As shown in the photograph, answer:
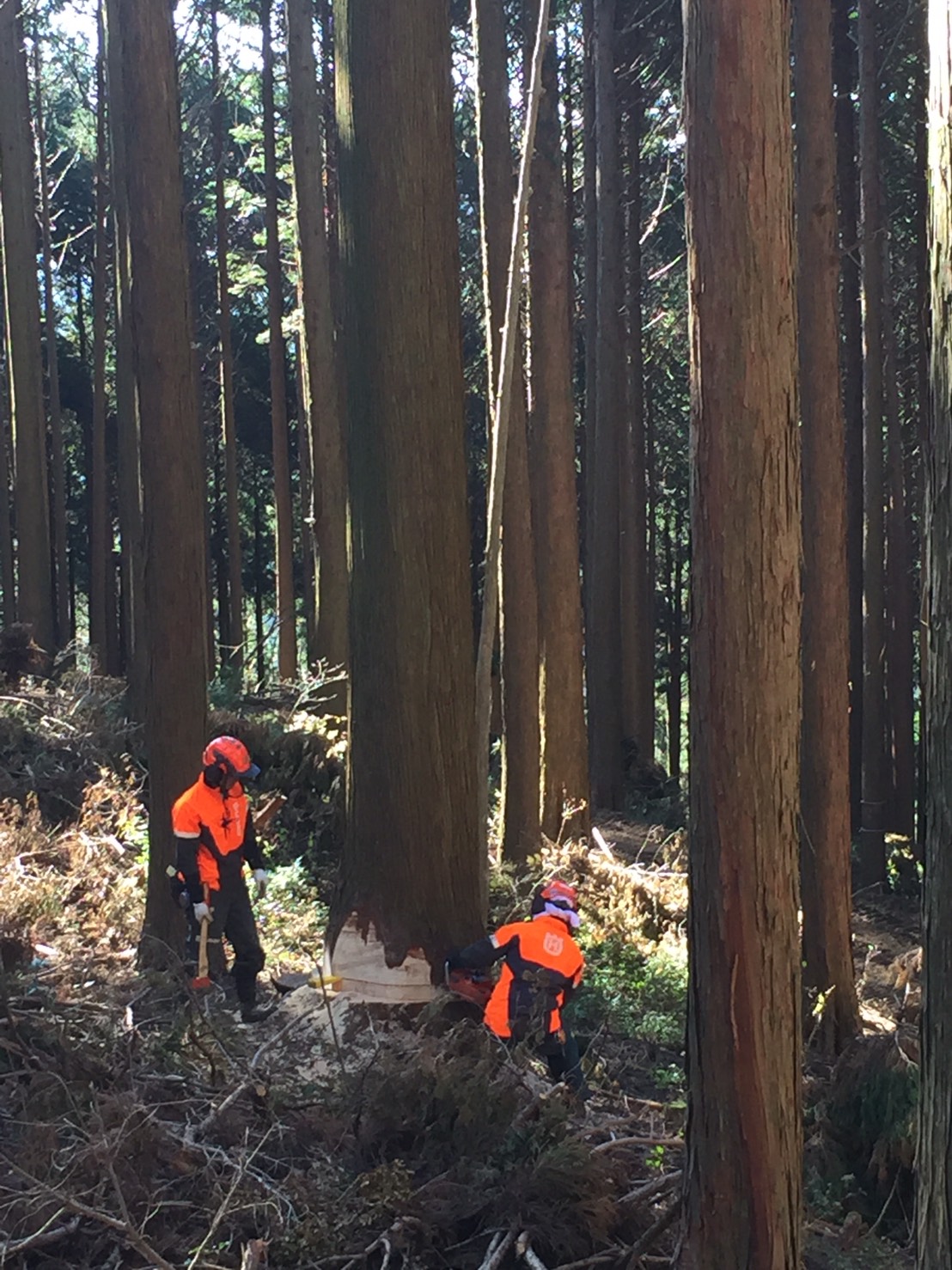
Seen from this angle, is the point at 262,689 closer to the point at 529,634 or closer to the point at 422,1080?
the point at 529,634

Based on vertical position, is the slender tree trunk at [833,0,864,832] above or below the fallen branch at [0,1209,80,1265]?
above

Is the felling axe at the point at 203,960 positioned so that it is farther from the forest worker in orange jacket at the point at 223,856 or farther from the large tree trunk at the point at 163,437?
the large tree trunk at the point at 163,437

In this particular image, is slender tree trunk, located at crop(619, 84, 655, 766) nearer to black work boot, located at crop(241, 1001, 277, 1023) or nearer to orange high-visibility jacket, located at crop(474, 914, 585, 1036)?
black work boot, located at crop(241, 1001, 277, 1023)

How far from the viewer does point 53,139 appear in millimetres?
32188

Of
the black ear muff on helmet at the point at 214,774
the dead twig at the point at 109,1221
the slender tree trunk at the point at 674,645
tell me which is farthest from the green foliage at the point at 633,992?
the slender tree trunk at the point at 674,645

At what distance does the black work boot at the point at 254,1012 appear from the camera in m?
7.72

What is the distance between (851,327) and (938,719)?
633 inches

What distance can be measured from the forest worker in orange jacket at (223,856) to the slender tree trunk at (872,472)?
30.7 ft

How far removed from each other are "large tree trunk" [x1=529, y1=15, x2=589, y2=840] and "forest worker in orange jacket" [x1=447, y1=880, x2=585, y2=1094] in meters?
6.13

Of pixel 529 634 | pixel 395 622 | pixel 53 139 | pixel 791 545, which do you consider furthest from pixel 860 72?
pixel 53 139

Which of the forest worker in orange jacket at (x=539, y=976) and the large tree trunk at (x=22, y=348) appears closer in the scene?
the forest worker in orange jacket at (x=539, y=976)

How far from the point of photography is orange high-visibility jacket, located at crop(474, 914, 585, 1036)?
639cm

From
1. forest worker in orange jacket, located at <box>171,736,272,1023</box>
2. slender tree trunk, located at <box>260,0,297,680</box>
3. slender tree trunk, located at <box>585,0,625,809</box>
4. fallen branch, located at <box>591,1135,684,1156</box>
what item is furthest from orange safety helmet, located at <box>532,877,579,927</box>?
slender tree trunk, located at <box>260,0,297,680</box>

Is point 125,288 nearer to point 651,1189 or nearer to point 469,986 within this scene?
point 469,986
